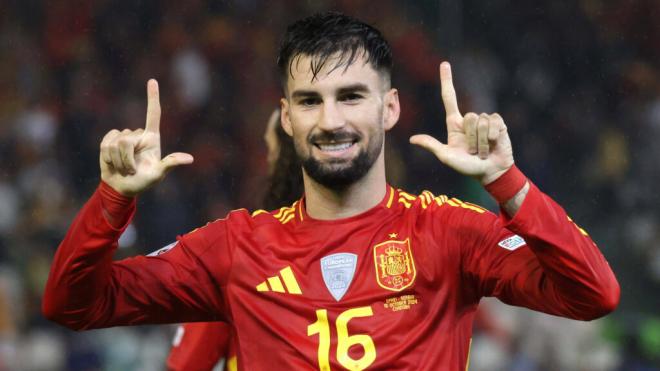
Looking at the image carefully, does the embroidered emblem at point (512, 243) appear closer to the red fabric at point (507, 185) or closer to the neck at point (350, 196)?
the red fabric at point (507, 185)

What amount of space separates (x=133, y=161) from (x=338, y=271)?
24.5 inches

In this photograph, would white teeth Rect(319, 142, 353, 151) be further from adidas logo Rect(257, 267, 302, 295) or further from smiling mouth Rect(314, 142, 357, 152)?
adidas logo Rect(257, 267, 302, 295)

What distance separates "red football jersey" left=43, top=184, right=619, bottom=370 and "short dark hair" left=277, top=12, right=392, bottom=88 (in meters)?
0.42

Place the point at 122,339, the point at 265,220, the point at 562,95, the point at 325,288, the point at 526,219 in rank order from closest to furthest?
the point at 526,219
the point at 325,288
the point at 265,220
the point at 122,339
the point at 562,95

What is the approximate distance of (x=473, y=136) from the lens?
2.68 m

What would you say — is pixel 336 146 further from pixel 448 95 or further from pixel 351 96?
pixel 448 95

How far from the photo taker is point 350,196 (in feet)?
10.2

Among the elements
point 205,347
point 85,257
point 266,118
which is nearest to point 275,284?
point 85,257

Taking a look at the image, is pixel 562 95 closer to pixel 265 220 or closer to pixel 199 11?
pixel 199 11

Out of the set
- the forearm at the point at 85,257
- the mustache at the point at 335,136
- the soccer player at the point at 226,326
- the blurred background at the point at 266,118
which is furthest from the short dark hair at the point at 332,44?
the blurred background at the point at 266,118

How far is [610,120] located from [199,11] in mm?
2604

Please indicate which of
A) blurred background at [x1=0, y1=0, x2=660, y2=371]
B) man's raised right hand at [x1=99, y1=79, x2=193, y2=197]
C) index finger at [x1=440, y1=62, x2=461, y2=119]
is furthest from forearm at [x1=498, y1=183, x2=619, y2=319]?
blurred background at [x1=0, y1=0, x2=660, y2=371]

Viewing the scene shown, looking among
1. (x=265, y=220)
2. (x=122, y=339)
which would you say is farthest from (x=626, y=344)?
(x=265, y=220)

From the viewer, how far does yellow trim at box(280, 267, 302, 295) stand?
9.83 ft
